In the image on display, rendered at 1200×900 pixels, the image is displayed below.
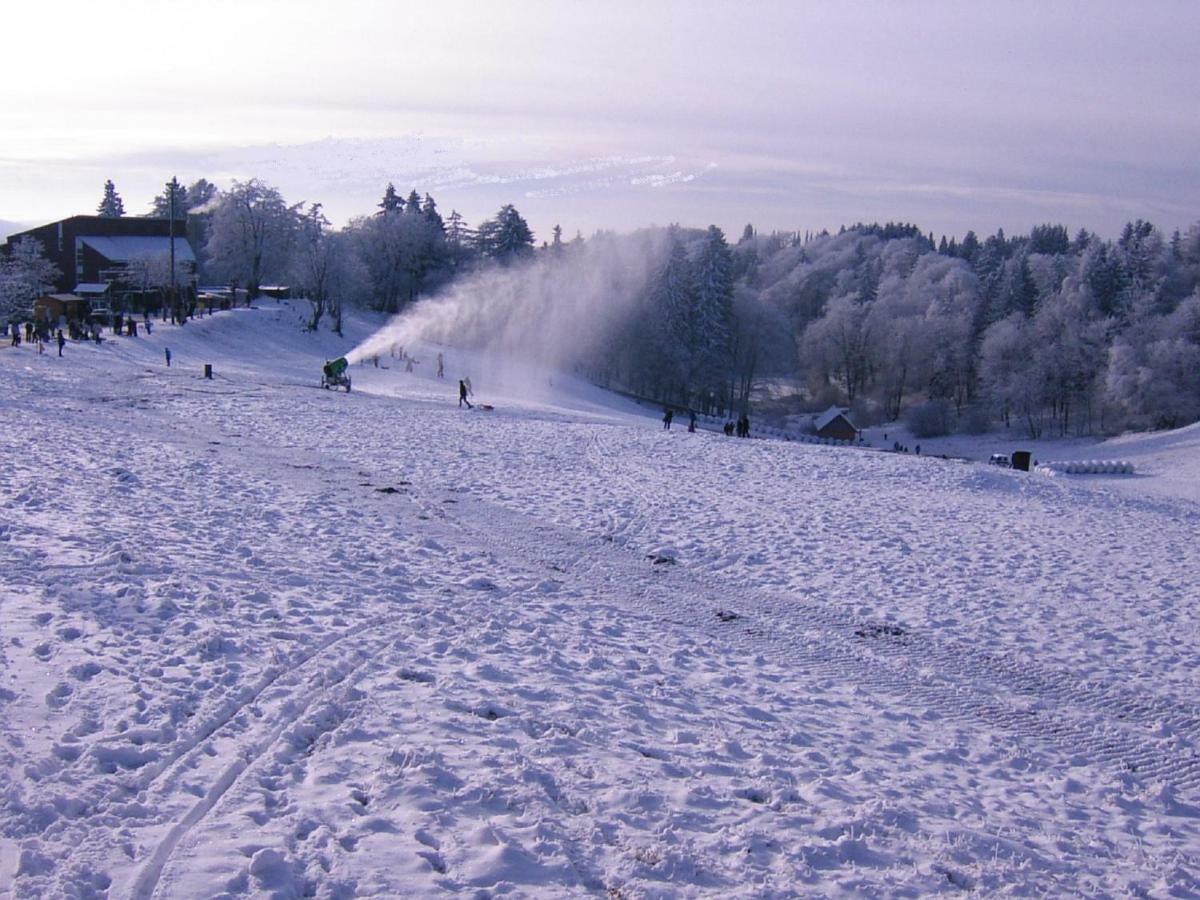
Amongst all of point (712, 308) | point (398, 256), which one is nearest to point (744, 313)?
point (712, 308)

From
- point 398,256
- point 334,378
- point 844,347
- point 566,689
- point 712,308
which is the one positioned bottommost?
point 566,689

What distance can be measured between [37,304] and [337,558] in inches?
2400

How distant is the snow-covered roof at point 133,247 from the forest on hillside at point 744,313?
4.77 m

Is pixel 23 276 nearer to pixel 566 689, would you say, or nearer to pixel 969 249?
pixel 566 689

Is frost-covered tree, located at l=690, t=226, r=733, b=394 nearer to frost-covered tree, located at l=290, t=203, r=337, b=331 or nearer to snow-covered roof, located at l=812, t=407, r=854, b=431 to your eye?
snow-covered roof, located at l=812, t=407, r=854, b=431

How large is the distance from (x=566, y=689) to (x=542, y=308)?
82.4m

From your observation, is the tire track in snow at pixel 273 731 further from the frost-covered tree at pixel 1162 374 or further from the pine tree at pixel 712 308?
the pine tree at pixel 712 308

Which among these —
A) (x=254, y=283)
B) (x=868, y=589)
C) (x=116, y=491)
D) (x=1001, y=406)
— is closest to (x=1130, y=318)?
(x=1001, y=406)

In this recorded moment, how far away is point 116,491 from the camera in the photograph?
638 inches

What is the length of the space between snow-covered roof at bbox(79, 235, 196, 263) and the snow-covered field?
65.6 metres

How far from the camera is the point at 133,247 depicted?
83.0 meters

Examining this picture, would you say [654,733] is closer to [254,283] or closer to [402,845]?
[402,845]

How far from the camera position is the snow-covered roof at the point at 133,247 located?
3146 inches

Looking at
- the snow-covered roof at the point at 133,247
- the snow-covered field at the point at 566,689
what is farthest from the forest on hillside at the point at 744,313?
the snow-covered field at the point at 566,689
